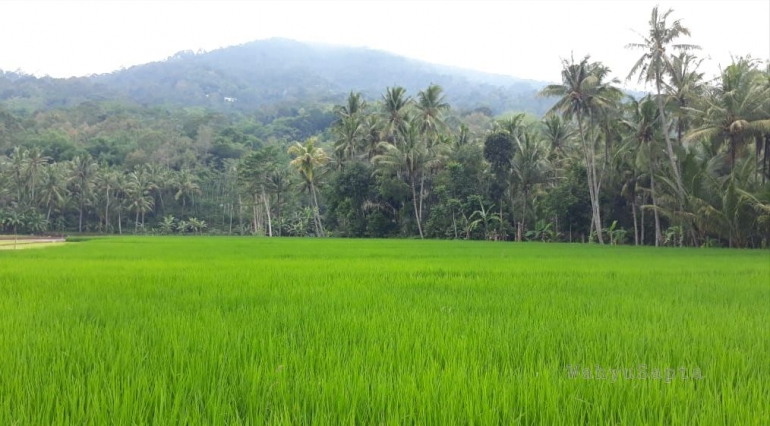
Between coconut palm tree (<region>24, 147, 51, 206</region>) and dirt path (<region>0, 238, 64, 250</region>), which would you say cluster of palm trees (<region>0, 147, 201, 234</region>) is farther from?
dirt path (<region>0, 238, 64, 250</region>)

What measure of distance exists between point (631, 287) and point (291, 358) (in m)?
5.45

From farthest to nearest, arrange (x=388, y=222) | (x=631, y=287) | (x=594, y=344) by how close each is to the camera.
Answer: (x=388, y=222) → (x=631, y=287) → (x=594, y=344)

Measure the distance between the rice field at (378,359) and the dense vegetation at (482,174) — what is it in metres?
20.1

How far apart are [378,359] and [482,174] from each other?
34.3 m

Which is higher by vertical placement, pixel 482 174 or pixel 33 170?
pixel 33 170

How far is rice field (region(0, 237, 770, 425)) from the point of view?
1907mm

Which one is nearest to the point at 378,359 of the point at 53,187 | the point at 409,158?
the point at 409,158

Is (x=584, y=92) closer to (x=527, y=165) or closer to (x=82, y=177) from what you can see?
(x=527, y=165)

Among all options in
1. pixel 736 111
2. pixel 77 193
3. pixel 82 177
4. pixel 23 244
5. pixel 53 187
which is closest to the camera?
pixel 736 111

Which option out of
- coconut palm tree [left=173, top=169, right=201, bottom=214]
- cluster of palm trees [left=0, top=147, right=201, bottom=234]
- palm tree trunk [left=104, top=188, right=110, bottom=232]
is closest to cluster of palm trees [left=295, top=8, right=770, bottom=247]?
coconut palm tree [left=173, top=169, right=201, bottom=214]

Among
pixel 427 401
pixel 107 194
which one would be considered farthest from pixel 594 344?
pixel 107 194

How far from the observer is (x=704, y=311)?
444 cm

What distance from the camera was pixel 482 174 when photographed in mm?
35875

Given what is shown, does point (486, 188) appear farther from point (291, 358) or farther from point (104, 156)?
point (104, 156)
